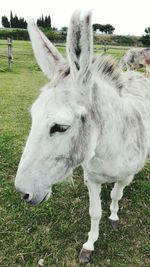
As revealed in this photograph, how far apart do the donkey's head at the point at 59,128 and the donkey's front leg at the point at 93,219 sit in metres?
0.93

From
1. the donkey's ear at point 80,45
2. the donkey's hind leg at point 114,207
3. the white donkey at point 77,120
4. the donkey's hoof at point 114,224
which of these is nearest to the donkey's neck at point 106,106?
the white donkey at point 77,120

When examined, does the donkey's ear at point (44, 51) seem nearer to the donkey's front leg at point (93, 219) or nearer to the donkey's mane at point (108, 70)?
the donkey's mane at point (108, 70)

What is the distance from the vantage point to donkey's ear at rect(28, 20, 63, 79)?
83.8 inches

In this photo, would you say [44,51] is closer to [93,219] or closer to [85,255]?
[93,219]

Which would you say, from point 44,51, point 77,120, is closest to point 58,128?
point 77,120

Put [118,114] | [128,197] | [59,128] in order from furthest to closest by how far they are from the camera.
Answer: [128,197]
[118,114]
[59,128]

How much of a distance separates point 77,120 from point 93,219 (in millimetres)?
1509

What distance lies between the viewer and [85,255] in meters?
3.07

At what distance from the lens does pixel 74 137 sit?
1.97m

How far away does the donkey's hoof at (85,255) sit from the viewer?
3.06 metres

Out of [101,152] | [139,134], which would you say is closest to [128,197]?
[139,134]

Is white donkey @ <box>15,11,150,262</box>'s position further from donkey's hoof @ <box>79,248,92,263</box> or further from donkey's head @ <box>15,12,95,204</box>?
donkey's hoof @ <box>79,248,92,263</box>

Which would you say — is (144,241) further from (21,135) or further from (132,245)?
(21,135)

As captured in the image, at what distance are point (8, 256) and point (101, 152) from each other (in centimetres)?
150
